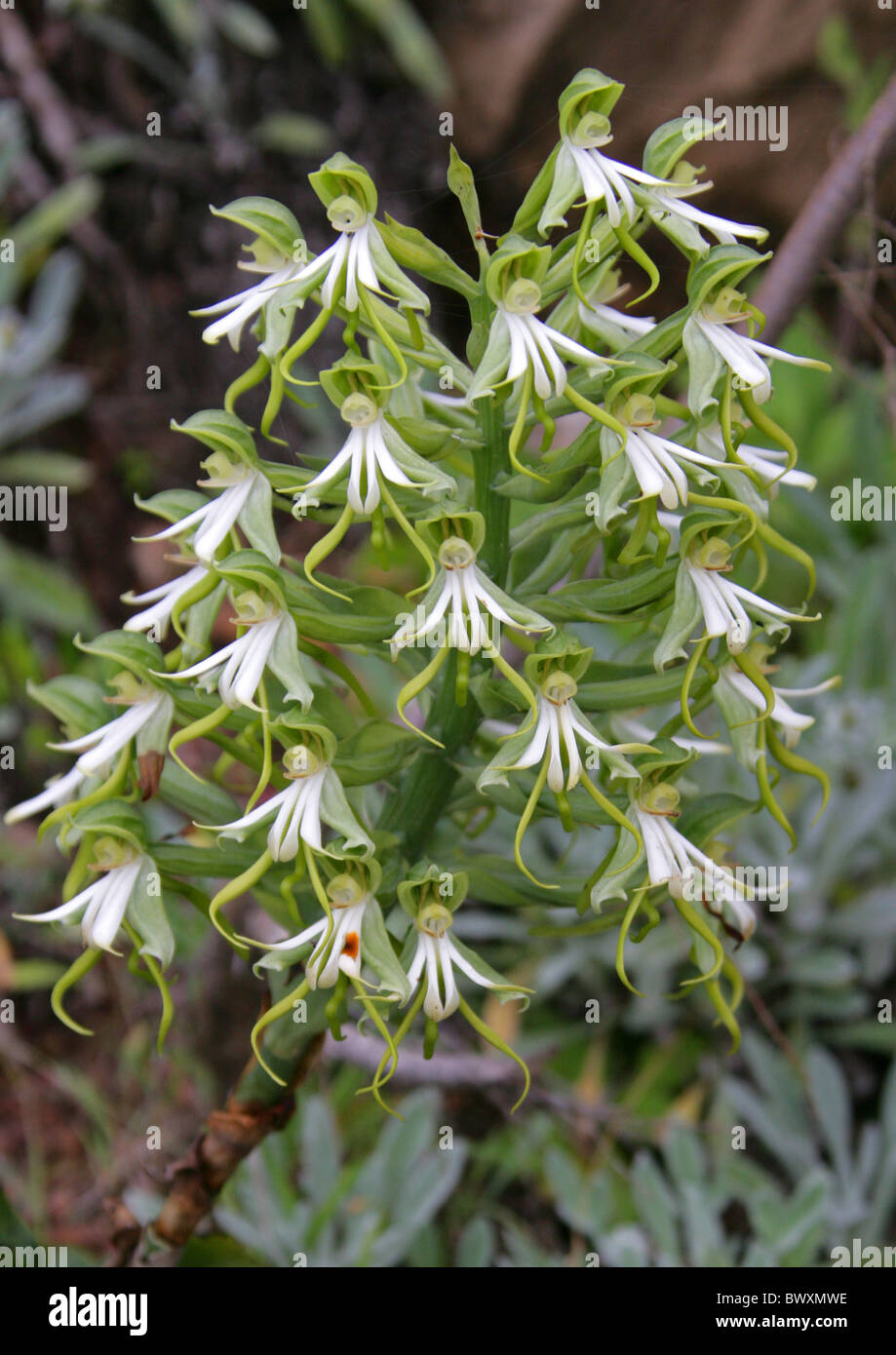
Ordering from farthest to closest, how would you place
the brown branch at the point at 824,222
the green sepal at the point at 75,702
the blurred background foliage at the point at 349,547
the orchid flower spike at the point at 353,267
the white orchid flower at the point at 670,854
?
the blurred background foliage at the point at 349,547, the brown branch at the point at 824,222, the green sepal at the point at 75,702, the white orchid flower at the point at 670,854, the orchid flower spike at the point at 353,267

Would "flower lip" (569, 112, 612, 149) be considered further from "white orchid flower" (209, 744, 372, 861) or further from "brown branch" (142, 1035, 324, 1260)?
"brown branch" (142, 1035, 324, 1260)

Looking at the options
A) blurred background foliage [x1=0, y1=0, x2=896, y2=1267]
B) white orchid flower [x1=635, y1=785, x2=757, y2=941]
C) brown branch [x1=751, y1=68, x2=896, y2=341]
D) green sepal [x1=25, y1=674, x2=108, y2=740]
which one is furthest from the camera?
blurred background foliage [x1=0, y1=0, x2=896, y2=1267]

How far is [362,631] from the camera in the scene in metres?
0.94

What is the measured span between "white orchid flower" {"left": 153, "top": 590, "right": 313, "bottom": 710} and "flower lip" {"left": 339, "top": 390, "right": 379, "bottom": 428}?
0.50 feet

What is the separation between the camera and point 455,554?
86 cm

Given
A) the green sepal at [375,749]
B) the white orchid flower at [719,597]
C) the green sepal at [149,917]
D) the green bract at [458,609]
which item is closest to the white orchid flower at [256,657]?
the green bract at [458,609]

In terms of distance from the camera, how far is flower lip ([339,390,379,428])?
842mm

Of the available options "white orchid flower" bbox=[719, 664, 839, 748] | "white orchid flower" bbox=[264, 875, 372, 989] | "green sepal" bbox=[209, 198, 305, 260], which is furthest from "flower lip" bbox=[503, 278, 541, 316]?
"white orchid flower" bbox=[264, 875, 372, 989]

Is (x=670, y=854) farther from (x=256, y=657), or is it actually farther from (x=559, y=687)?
(x=256, y=657)

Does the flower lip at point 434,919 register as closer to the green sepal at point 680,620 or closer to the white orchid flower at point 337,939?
the white orchid flower at point 337,939

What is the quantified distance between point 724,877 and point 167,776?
0.51 m

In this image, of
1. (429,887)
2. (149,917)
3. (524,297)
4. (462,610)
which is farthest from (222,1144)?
(524,297)

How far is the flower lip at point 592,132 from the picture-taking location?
852 millimetres
